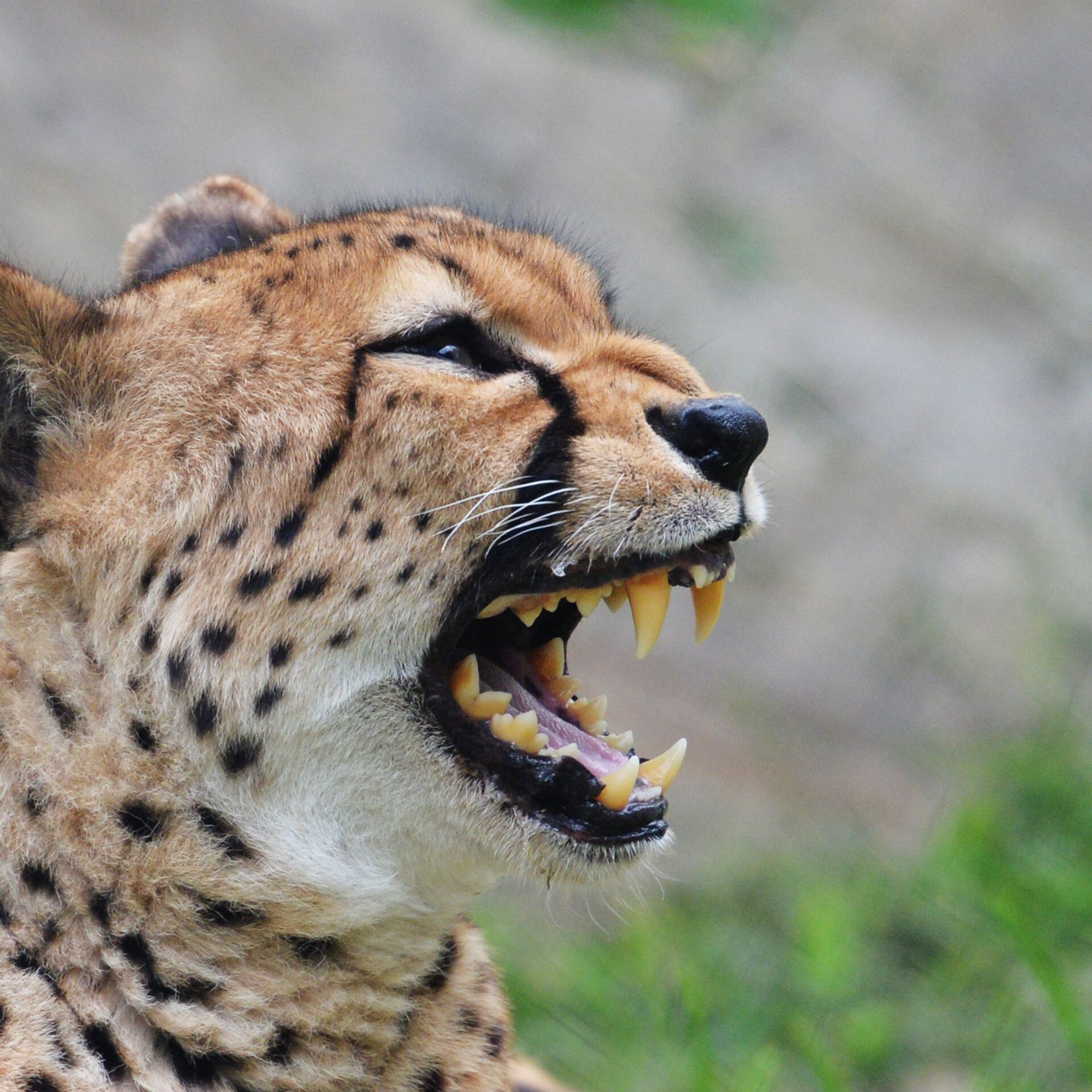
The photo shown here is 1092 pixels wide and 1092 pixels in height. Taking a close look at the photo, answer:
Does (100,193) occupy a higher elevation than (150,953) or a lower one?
higher

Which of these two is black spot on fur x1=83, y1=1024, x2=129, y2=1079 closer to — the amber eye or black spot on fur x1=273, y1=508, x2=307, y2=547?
black spot on fur x1=273, y1=508, x2=307, y2=547

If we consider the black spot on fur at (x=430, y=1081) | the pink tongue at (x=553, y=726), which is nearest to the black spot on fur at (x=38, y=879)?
the black spot on fur at (x=430, y=1081)

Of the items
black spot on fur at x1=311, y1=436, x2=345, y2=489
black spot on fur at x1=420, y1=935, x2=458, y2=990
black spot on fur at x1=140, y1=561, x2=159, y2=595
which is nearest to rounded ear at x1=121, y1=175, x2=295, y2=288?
black spot on fur at x1=311, y1=436, x2=345, y2=489

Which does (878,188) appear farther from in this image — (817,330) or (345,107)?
(345,107)

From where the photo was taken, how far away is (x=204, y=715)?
2.60 metres

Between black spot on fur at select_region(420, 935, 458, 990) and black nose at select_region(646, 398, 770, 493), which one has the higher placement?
black nose at select_region(646, 398, 770, 493)

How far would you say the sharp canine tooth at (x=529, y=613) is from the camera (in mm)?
2830

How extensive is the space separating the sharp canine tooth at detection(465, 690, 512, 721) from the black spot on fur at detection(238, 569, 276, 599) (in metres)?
0.43

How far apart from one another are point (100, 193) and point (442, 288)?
5.24 metres

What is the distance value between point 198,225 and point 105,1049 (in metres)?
1.93

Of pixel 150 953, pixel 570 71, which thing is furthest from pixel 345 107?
pixel 150 953

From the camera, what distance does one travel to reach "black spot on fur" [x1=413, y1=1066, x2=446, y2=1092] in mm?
2746

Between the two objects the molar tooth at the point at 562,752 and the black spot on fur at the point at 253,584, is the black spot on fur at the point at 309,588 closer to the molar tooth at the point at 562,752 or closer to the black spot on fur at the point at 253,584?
the black spot on fur at the point at 253,584

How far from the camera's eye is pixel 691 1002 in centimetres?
359
